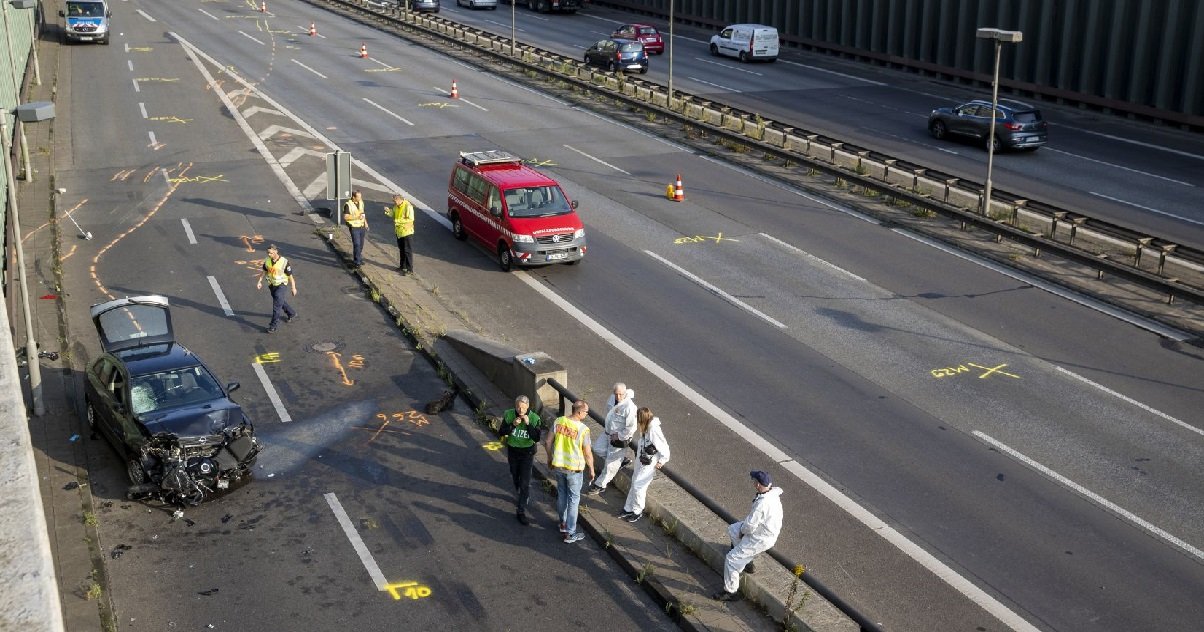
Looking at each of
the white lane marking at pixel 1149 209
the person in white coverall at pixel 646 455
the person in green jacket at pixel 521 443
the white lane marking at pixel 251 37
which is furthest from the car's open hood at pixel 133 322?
the white lane marking at pixel 251 37

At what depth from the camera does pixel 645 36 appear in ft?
202

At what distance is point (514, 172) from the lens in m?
28.7

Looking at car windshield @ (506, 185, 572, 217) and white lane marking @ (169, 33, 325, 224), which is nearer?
car windshield @ (506, 185, 572, 217)

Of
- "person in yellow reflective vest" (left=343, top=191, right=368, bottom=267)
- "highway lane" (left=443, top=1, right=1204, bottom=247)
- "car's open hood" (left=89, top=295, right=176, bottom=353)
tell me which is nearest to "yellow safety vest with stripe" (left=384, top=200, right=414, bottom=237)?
"person in yellow reflective vest" (left=343, top=191, right=368, bottom=267)

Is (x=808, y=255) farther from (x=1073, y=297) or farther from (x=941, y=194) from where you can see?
(x=941, y=194)

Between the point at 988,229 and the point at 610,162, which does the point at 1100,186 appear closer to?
the point at 988,229

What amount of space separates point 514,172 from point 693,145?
12.1 metres

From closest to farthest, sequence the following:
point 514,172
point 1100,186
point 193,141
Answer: point 514,172
point 1100,186
point 193,141

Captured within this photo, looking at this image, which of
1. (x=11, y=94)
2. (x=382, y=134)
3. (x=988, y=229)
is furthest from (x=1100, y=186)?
(x=11, y=94)

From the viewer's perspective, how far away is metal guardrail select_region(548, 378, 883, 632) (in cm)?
1173

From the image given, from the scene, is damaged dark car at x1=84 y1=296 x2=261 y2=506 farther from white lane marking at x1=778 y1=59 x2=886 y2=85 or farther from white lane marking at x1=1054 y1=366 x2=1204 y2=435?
white lane marking at x1=778 y1=59 x2=886 y2=85

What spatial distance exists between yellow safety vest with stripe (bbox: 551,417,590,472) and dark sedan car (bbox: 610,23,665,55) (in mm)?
48560

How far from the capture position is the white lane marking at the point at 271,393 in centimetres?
1883

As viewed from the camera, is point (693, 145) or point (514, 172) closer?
point (514, 172)
